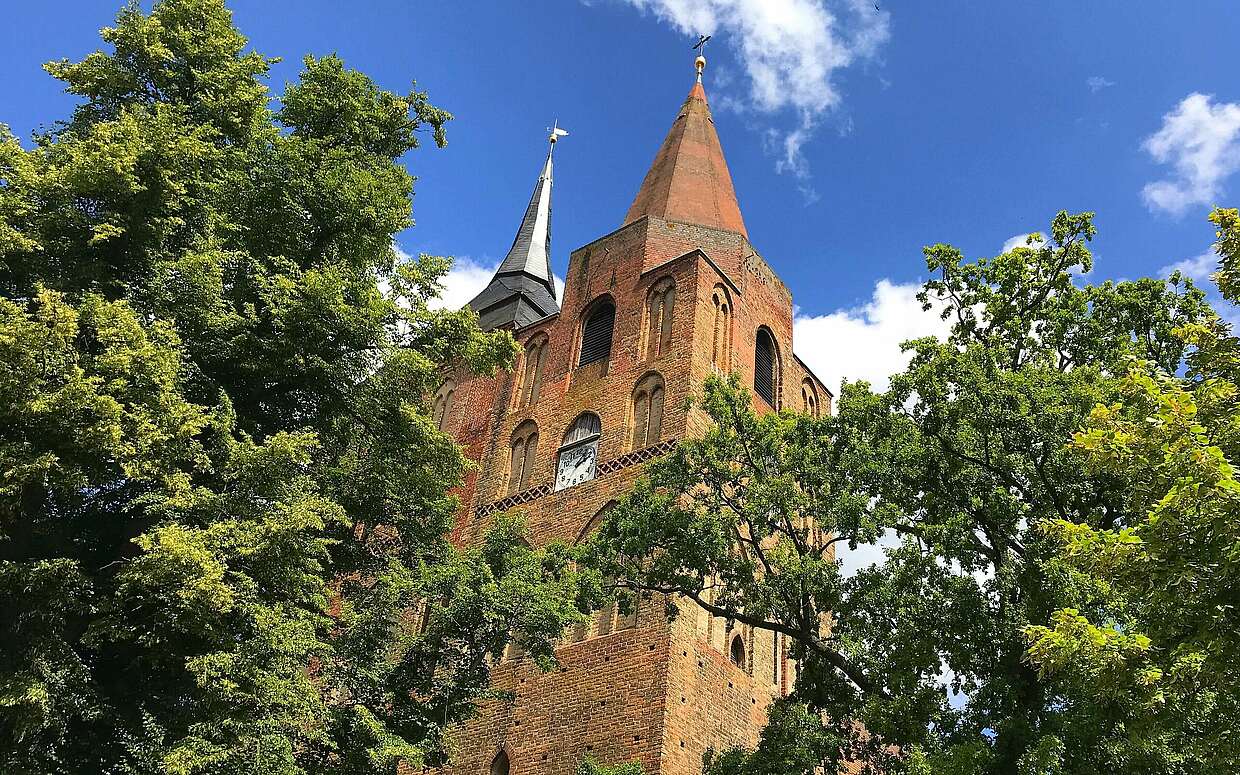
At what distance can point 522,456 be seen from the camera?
20531mm

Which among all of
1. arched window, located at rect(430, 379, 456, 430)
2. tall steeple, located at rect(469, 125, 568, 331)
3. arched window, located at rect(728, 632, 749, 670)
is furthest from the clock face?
tall steeple, located at rect(469, 125, 568, 331)

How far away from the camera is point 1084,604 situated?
8.73 meters

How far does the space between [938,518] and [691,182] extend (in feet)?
49.6

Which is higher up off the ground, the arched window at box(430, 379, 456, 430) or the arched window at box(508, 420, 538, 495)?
the arched window at box(430, 379, 456, 430)

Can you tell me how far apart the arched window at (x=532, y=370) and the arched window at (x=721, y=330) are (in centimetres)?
390

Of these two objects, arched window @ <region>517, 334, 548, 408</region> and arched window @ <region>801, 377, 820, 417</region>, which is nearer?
arched window @ <region>517, 334, 548, 408</region>

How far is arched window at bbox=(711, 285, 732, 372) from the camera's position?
19.8m

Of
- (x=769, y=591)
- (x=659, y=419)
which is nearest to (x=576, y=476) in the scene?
(x=659, y=419)

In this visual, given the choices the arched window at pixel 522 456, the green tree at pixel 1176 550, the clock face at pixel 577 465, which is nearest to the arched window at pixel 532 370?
the arched window at pixel 522 456

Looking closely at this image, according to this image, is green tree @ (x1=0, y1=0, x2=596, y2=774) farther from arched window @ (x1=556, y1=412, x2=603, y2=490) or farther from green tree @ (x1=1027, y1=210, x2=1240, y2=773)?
arched window @ (x1=556, y1=412, x2=603, y2=490)

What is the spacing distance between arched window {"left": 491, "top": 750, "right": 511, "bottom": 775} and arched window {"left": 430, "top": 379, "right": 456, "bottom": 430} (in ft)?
29.3

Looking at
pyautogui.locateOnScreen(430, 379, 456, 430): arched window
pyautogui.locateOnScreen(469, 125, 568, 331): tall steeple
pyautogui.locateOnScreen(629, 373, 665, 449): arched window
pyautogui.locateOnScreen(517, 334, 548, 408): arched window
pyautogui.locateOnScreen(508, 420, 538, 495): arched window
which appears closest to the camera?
pyautogui.locateOnScreen(629, 373, 665, 449): arched window

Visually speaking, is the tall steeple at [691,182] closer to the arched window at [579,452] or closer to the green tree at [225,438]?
the arched window at [579,452]

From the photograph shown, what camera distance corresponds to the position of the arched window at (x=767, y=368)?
842 inches
